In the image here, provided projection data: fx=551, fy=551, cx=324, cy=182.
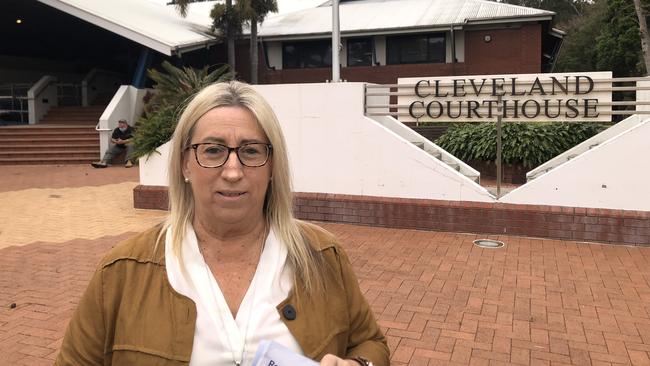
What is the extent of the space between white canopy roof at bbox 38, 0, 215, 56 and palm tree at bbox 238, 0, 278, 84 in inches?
66.0

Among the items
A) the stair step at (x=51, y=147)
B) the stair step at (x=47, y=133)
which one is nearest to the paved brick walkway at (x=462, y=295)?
the stair step at (x=51, y=147)

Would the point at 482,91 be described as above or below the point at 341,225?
above

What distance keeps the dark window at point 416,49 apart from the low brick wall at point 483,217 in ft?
47.7

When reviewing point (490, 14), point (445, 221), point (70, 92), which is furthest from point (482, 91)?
point (70, 92)

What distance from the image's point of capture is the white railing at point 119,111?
1563 centimetres

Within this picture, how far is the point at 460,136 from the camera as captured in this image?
1197cm

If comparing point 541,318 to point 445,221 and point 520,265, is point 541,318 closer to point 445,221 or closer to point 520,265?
point 520,265

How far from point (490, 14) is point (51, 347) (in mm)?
19793

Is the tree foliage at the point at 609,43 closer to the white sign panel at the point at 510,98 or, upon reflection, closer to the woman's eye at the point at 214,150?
the white sign panel at the point at 510,98

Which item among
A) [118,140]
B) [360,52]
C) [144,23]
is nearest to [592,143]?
[118,140]

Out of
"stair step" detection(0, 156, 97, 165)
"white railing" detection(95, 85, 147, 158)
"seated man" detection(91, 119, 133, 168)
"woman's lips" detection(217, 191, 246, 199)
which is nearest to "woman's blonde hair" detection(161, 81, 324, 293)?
"woman's lips" detection(217, 191, 246, 199)

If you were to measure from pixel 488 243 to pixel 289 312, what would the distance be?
5.40 meters

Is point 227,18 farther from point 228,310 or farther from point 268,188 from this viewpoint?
point 228,310

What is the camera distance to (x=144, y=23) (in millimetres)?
19516
